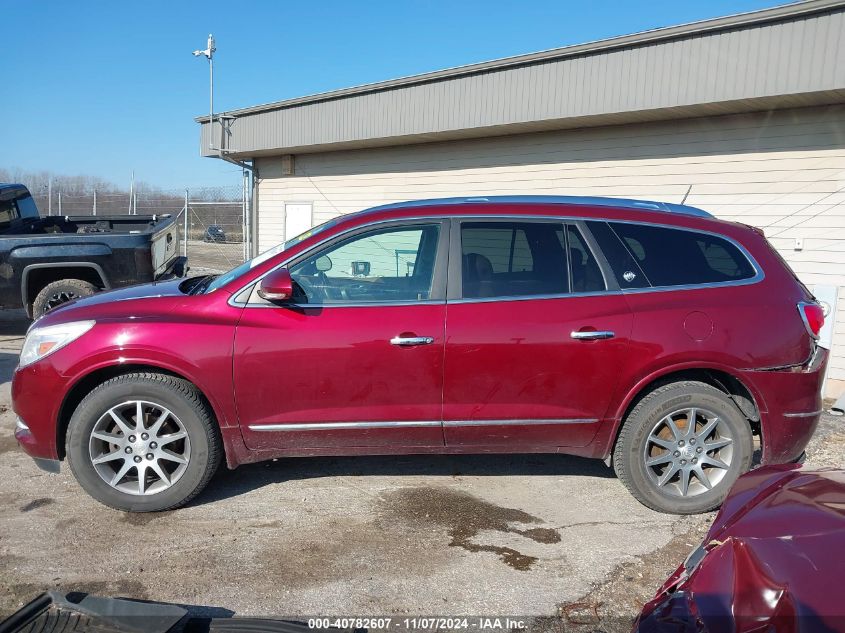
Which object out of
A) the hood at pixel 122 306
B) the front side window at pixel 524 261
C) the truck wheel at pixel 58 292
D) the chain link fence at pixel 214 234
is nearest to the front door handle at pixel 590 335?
the front side window at pixel 524 261

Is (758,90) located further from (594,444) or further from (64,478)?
(64,478)

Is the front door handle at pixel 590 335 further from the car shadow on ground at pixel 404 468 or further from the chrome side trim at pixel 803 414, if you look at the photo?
the car shadow on ground at pixel 404 468

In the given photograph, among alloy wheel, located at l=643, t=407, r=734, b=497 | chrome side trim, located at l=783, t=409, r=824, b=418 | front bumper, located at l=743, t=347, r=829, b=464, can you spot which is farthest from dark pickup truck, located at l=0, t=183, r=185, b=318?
chrome side trim, located at l=783, t=409, r=824, b=418

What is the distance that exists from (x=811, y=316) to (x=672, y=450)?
1169mm

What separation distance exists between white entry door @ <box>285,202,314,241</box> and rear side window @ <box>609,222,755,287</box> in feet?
32.8

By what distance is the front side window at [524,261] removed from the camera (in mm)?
4160

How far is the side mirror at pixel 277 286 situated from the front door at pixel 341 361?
0.37 feet

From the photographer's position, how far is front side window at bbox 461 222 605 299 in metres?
4.16

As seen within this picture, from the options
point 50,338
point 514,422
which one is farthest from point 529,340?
point 50,338

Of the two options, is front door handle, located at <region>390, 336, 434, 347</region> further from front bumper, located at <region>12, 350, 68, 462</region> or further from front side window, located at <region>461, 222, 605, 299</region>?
front bumper, located at <region>12, 350, 68, 462</region>

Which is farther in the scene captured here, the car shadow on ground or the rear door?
the car shadow on ground

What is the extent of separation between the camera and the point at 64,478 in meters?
4.67

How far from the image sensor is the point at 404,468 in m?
4.95

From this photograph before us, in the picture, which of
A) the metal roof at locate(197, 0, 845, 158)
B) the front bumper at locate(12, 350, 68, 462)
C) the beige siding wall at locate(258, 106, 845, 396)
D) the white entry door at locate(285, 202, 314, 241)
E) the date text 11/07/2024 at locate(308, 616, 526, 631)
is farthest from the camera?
the white entry door at locate(285, 202, 314, 241)
